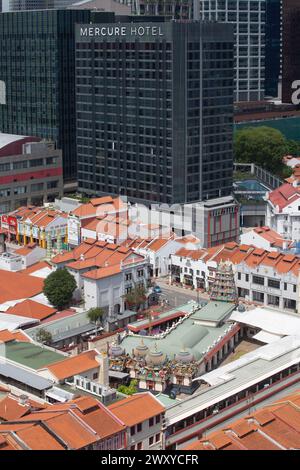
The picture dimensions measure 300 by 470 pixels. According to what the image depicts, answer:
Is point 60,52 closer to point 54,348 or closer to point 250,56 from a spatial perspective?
point 54,348

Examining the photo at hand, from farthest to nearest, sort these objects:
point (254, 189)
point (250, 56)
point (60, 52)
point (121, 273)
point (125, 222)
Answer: point (250, 56) < point (60, 52) < point (254, 189) < point (125, 222) < point (121, 273)

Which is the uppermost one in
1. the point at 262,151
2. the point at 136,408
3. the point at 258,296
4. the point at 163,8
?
the point at 163,8

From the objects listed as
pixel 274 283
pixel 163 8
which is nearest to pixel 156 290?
pixel 274 283

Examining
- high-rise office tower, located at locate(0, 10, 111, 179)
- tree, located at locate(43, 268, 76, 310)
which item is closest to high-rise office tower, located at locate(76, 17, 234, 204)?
high-rise office tower, located at locate(0, 10, 111, 179)

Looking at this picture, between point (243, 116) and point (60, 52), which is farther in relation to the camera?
point (243, 116)

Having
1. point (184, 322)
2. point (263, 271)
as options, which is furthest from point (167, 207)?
point (184, 322)

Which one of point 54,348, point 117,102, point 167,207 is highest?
point 117,102

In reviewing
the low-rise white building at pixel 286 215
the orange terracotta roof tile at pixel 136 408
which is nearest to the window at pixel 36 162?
the low-rise white building at pixel 286 215

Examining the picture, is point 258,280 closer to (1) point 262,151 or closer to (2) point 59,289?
(2) point 59,289
